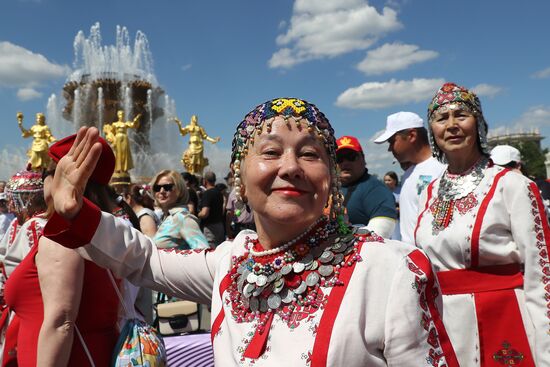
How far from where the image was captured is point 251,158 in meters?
1.61

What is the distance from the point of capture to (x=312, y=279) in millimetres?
1471

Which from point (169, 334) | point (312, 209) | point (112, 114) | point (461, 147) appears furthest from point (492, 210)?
point (112, 114)

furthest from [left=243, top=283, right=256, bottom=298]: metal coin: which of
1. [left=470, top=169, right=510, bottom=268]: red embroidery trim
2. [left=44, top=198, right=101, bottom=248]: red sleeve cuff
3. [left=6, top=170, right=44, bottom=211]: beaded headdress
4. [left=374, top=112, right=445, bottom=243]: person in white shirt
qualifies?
[left=6, top=170, right=44, bottom=211]: beaded headdress

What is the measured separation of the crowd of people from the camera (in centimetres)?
136

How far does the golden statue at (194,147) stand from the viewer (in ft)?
76.9

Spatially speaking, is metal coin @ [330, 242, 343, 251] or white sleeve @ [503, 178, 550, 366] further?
white sleeve @ [503, 178, 550, 366]

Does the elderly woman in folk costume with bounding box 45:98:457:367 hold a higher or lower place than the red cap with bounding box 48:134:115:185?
lower

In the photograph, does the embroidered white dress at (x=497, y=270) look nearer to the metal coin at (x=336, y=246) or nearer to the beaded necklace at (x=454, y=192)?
the beaded necklace at (x=454, y=192)

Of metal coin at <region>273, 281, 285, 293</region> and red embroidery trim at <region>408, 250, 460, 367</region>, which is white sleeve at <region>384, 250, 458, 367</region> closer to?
red embroidery trim at <region>408, 250, 460, 367</region>

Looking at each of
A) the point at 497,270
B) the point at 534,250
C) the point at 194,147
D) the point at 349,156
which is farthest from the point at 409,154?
the point at 194,147

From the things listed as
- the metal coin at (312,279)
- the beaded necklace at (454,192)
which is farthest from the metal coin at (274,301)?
the beaded necklace at (454,192)

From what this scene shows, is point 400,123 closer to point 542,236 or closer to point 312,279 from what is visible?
point 542,236

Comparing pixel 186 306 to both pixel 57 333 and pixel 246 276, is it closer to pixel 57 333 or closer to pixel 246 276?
pixel 57 333

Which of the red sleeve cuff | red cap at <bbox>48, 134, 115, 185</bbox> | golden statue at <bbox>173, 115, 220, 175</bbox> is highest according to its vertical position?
golden statue at <bbox>173, 115, 220, 175</bbox>
